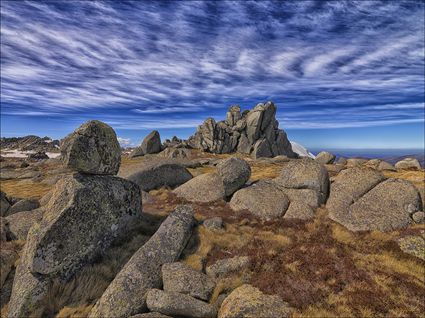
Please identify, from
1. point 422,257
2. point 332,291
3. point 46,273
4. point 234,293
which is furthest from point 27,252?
point 422,257

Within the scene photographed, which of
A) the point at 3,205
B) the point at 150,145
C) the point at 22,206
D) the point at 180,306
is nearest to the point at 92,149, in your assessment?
the point at 180,306

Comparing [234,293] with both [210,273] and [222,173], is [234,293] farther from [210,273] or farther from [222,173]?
[222,173]

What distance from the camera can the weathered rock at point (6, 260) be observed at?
16.9m

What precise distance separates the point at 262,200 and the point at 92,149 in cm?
1645

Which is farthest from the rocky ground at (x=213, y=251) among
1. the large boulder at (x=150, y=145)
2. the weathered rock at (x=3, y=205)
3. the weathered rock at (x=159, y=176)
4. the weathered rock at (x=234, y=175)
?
the large boulder at (x=150, y=145)

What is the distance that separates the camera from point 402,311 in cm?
1295

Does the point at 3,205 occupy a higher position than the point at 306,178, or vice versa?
the point at 306,178

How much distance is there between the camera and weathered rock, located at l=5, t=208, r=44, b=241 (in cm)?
2231

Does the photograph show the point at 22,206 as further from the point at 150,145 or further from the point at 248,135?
the point at 248,135

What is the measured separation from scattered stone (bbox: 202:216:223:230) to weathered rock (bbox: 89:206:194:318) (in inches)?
93.1

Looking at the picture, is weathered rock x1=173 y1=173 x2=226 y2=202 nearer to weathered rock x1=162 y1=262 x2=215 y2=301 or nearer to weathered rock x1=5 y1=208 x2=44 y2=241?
weathered rock x1=5 y1=208 x2=44 y2=241

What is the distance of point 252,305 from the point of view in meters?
12.3

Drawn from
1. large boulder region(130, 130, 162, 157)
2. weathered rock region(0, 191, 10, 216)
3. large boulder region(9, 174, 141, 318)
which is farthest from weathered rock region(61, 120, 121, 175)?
large boulder region(130, 130, 162, 157)

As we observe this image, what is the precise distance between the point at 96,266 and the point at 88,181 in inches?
219
